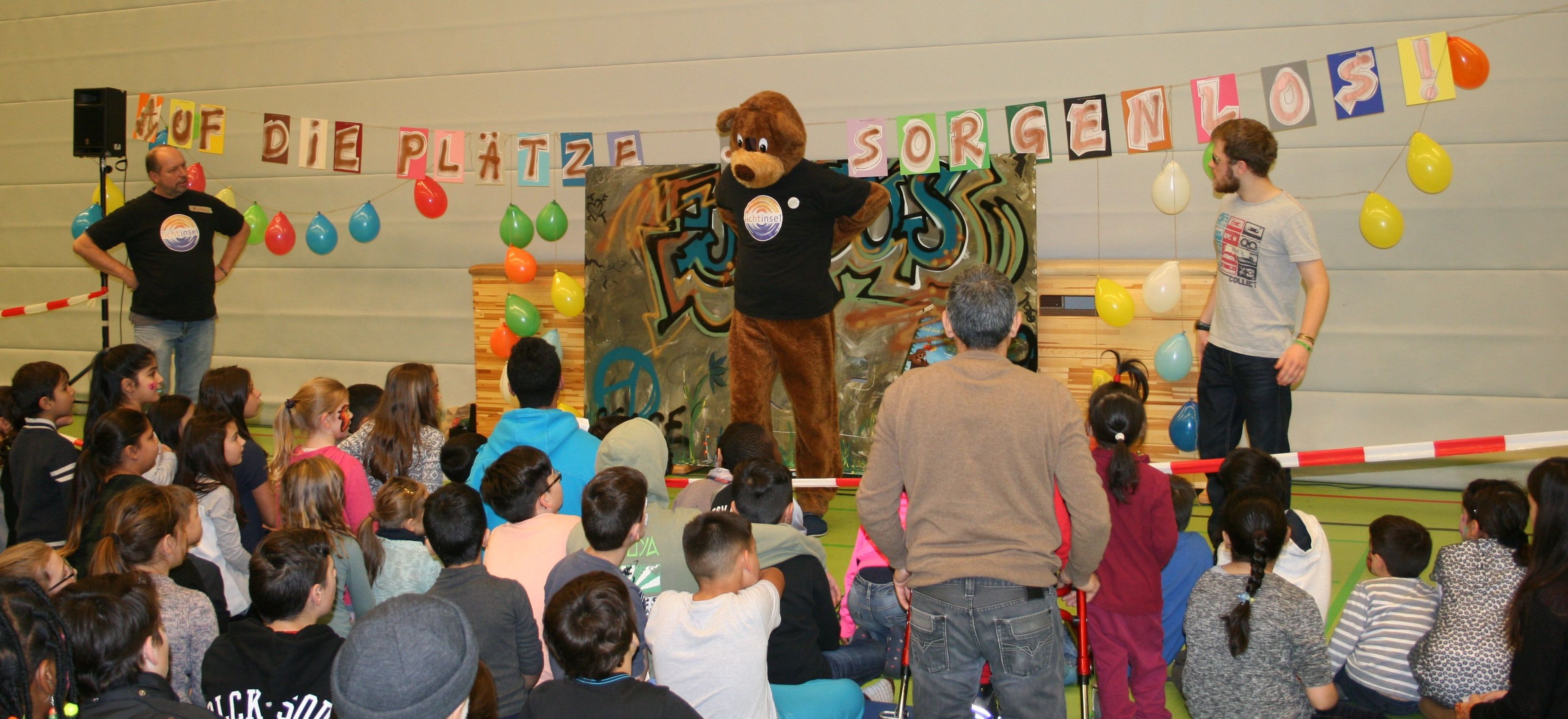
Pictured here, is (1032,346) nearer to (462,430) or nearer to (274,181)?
(462,430)

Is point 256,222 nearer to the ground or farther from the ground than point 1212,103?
nearer to the ground

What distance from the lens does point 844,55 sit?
6.16 metres

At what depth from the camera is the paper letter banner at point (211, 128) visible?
637cm

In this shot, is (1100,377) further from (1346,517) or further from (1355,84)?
(1355,84)

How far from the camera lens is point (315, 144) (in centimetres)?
643

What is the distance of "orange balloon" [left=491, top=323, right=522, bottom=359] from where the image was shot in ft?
20.7

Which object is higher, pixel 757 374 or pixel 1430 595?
pixel 757 374

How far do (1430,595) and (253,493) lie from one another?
348 centimetres

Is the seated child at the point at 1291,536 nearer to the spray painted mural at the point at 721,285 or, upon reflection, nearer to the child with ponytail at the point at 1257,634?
the child with ponytail at the point at 1257,634

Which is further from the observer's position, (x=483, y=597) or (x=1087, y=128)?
(x=1087, y=128)

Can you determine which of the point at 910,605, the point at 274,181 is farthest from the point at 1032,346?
the point at 274,181

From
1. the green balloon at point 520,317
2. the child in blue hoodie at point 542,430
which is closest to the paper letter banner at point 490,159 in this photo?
the green balloon at point 520,317

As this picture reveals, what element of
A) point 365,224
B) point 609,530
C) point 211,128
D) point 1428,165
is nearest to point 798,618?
point 609,530

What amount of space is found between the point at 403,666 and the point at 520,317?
15.2 ft
